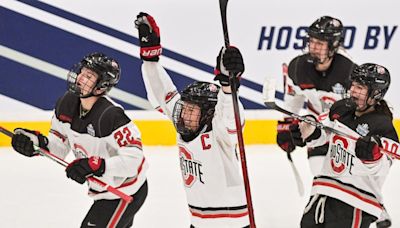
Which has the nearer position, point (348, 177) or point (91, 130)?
point (91, 130)

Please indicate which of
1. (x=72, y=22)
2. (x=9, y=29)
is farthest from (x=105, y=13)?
(x=9, y=29)

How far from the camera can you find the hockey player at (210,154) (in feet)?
10.8

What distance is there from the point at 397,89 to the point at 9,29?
241cm

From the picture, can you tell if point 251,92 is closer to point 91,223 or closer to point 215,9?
point 215,9

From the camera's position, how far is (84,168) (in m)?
3.33

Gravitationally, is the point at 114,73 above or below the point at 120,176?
above

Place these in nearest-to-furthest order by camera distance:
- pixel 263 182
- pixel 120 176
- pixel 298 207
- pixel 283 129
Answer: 1. pixel 120 176
2. pixel 283 129
3. pixel 298 207
4. pixel 263 182

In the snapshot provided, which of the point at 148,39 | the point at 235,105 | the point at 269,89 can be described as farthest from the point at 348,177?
the point at 148,39

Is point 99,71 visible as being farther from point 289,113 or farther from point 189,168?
point 289,113

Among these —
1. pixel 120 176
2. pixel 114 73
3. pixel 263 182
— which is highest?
pixel 114 73

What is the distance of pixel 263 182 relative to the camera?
210 inches

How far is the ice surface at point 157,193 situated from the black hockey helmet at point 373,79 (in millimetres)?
1279

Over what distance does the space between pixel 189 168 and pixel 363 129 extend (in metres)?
0.67

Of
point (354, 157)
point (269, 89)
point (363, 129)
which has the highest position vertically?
point (269, 89)
